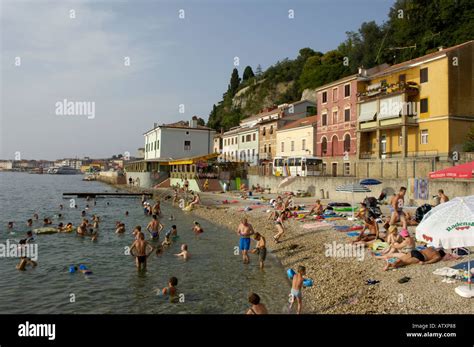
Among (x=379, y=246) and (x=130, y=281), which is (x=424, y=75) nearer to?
(x=379, y=246)

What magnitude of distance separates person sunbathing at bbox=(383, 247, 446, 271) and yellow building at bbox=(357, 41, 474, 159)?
800 inches

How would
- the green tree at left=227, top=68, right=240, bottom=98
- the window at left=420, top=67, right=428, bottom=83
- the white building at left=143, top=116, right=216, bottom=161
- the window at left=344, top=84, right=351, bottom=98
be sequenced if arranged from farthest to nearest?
the green tree at left=227, top=68, right=240, bottom=98 < the white building at left=143, top=116, right=216, bottom=161 < the window at left=344, top=84, right=351, bottom=98 < the window at left=420, top=67, right=428, bottom=83

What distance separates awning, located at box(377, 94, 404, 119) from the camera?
31812 mm

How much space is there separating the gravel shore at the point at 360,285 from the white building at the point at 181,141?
4845 centimetres

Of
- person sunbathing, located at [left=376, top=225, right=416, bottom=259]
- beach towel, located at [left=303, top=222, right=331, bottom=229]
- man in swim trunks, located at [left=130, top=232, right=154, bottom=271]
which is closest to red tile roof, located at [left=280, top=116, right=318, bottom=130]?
beach towel, located at [left=303, top=222, right=331, bottom=229]

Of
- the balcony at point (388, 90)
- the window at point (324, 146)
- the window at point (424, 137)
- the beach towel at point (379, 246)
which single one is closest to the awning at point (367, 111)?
the balcony at point (388, 90)

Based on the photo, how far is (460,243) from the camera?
303 inches

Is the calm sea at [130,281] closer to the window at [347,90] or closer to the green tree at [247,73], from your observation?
the window at [347,90]

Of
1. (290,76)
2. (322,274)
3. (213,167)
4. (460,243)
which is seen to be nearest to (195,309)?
(322,274)

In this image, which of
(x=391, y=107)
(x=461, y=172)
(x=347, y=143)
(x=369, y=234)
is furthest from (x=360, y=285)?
(x=347, y=143)

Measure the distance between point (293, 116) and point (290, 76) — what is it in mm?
34303

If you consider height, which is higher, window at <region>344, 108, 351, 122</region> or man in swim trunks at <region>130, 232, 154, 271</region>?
window at <region>344, 108, 351, 122</region>

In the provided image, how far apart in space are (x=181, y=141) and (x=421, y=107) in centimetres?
4195

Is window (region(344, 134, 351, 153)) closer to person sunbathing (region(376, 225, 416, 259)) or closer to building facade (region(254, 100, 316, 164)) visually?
building facade (region(254, 100, 316, 164))
